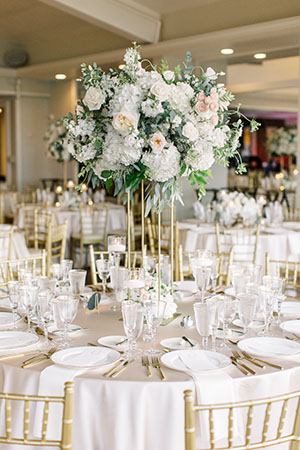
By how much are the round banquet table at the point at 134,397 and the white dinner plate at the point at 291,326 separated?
1.63 feet

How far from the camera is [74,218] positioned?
8086mm

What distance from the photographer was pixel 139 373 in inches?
82.8

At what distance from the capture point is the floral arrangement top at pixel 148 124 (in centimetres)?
246

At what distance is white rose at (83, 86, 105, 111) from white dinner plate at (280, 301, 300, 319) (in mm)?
1458

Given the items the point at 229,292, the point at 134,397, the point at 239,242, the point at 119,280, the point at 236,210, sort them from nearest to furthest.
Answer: the point at 134,397
the point at 119,280
the point at 229,292
the point at 239,242
the point at 236,210

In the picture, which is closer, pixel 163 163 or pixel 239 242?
pixel 163 163

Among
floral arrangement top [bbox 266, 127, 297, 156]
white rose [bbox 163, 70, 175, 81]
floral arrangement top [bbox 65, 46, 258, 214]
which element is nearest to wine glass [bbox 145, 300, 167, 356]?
floral arrangement top [bbox 65, 46, 258, 214]

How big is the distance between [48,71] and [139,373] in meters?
9.97

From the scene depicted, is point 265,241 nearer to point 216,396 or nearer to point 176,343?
point 176,343

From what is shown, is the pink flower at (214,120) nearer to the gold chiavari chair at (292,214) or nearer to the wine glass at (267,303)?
the wine glass at (267,303)

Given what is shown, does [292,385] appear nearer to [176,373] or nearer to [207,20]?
[176,373]

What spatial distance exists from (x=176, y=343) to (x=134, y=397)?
1.68 ft

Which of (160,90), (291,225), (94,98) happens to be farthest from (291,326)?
(291,225)

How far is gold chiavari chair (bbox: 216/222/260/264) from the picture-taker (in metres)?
5.86
